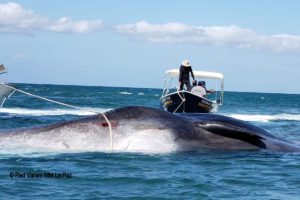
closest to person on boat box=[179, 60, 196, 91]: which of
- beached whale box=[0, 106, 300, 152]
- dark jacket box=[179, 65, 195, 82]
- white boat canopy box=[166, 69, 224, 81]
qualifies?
dark jacket box=[179, 65, 195, 82]

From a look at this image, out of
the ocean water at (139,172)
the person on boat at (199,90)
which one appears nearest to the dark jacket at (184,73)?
the person on boat at (199,90)

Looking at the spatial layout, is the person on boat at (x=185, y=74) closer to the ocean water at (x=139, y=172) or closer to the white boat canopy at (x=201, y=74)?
the white boat canopy at (x=201, y=74)

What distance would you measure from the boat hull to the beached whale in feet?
45.3

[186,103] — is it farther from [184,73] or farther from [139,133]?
[139,133]

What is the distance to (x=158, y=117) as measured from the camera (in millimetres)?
9867

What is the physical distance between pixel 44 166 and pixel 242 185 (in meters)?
3.03

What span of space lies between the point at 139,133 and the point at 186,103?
14.7 metres

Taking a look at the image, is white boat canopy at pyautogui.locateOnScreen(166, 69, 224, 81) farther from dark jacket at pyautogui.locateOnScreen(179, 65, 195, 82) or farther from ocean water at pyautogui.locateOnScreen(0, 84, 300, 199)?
ocean water at pyautogui.locateOnScreen(0, 84, 300, 199)

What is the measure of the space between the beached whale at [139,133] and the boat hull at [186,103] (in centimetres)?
1381

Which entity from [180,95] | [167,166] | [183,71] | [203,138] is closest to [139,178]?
[167,166]

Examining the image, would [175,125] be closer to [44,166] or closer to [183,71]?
[44,166]

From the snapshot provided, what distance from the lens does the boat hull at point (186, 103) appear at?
79.2 ft

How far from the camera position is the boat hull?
2414cm

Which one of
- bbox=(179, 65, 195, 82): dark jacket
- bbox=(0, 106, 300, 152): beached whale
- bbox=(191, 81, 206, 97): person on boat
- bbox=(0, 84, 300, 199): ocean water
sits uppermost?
bbox=(179, 65, 195, 82): dark jacket
